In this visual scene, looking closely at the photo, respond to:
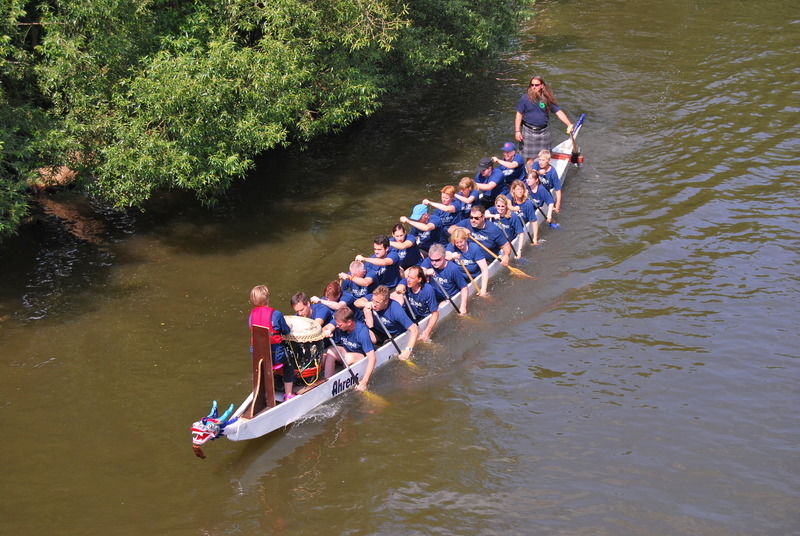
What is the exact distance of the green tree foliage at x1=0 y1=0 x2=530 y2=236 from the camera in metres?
13.8

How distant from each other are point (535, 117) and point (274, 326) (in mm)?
9216

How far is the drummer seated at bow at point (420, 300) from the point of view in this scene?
41.5ft

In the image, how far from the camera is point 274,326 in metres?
10.2

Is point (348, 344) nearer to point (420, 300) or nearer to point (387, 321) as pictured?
point (387, 321)

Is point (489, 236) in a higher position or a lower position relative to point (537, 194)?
lower

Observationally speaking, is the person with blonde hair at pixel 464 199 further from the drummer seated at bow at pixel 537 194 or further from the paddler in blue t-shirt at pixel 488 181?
the drummer seated at bow at pixel 537 194

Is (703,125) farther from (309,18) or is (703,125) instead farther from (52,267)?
(52,267)

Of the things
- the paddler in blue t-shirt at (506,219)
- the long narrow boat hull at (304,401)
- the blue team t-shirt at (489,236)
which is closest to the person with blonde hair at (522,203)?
the paddler in blue t-shirt at (506,219)

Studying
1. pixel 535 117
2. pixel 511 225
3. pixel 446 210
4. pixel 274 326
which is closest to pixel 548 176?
pixel 535 117

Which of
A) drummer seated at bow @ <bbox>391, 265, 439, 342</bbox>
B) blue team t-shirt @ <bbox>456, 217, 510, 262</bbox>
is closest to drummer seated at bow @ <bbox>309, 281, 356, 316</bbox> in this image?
drummer seated at bow @ <bbox>391, 265, 439, 342</bbox>

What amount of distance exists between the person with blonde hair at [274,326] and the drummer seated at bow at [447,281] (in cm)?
341

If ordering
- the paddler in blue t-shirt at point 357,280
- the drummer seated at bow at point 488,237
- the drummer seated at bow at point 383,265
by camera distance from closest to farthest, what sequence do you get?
the paddler in blue t-shirt at point 357,280, the drummer seated at bow at point 383,265, the drummer seated at bow at point 488,237

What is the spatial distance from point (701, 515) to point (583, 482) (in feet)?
4.47

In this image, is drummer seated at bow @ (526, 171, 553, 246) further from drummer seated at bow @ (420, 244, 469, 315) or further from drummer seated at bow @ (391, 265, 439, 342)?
drummer seated at bow @ (391, 265, 439, 342)
